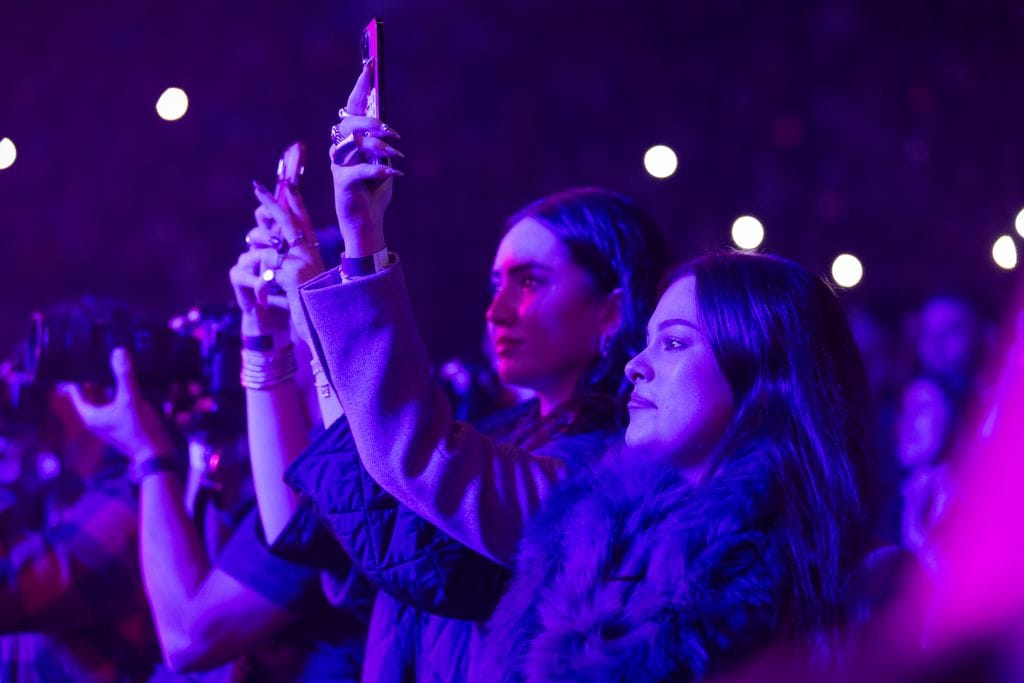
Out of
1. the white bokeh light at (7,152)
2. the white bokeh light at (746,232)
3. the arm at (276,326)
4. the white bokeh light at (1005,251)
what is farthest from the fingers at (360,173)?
the white bokeh light at (1005,251)

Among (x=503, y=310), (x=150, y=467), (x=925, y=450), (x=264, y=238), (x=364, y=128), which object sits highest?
(x=364, y=128)

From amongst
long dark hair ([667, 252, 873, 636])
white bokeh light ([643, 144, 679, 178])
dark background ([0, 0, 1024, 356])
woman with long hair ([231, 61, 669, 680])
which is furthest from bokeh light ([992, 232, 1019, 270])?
long dark hair ([667, 252, 873, 636])

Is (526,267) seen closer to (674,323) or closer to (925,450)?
(674,323)

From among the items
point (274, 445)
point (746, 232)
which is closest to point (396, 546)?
point (274, 445)

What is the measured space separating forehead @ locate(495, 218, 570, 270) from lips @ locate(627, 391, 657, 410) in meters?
0.32

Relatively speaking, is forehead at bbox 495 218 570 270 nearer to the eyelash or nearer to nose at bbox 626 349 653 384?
the eyelash

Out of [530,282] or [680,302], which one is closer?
[680,302]

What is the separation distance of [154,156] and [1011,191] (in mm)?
2975

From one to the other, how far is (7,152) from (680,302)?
1730mm

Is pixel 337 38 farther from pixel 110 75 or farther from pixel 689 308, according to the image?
pixel 689 308

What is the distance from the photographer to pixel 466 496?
1051 millimetres

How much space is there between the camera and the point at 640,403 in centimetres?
109

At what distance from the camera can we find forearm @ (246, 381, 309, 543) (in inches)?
55.2

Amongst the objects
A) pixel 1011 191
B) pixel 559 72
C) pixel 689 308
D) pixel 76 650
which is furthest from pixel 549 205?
pixel 1011 191
